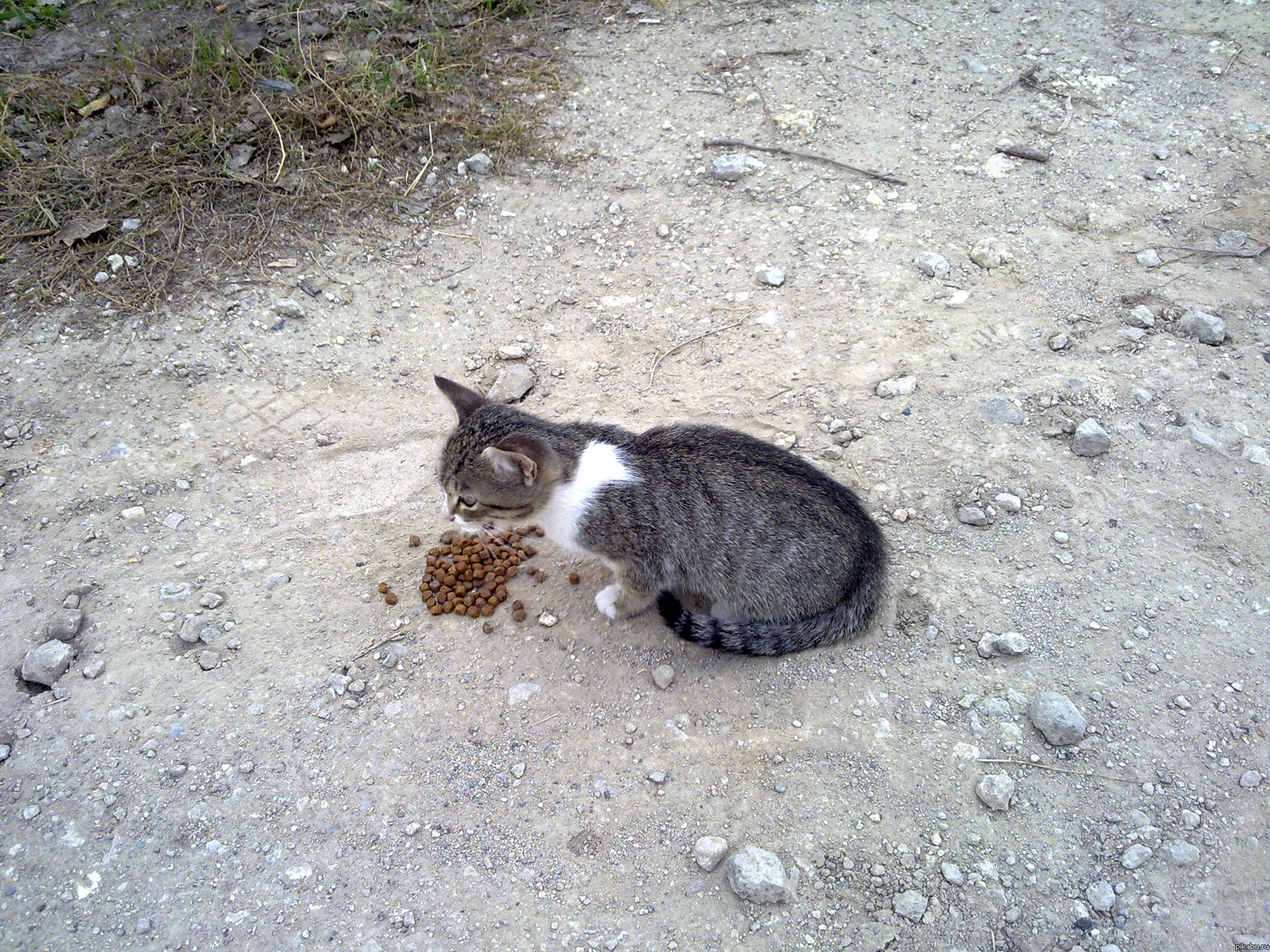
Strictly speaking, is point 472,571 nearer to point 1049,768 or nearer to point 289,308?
point 289,308

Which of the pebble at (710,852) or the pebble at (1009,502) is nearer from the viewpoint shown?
the pebble at (710,852)

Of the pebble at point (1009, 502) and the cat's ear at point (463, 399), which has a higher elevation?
the cat's ear at point (463, 399)

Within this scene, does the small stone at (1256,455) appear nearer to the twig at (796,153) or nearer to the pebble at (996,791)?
the pebble at (996,791)

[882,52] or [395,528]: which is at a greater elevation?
[882,52]

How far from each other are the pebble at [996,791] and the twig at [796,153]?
4.57 meters

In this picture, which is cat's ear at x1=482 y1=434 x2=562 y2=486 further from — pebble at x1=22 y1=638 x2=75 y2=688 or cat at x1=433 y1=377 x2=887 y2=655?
pebble at x1=22 y1=638 x2=75 y2=688

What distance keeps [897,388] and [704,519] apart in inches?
72.7

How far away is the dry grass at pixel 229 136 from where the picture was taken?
5.81 meters

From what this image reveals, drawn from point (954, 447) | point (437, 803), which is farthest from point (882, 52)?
point (437, 803)

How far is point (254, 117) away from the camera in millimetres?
6367

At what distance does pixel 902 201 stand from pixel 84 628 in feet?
19.5

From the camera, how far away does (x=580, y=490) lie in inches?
157

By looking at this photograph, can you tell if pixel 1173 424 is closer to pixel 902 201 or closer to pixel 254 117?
pixel 902 201

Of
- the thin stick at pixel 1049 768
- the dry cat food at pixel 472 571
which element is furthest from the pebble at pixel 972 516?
the dry cat food at pixel 472 571
